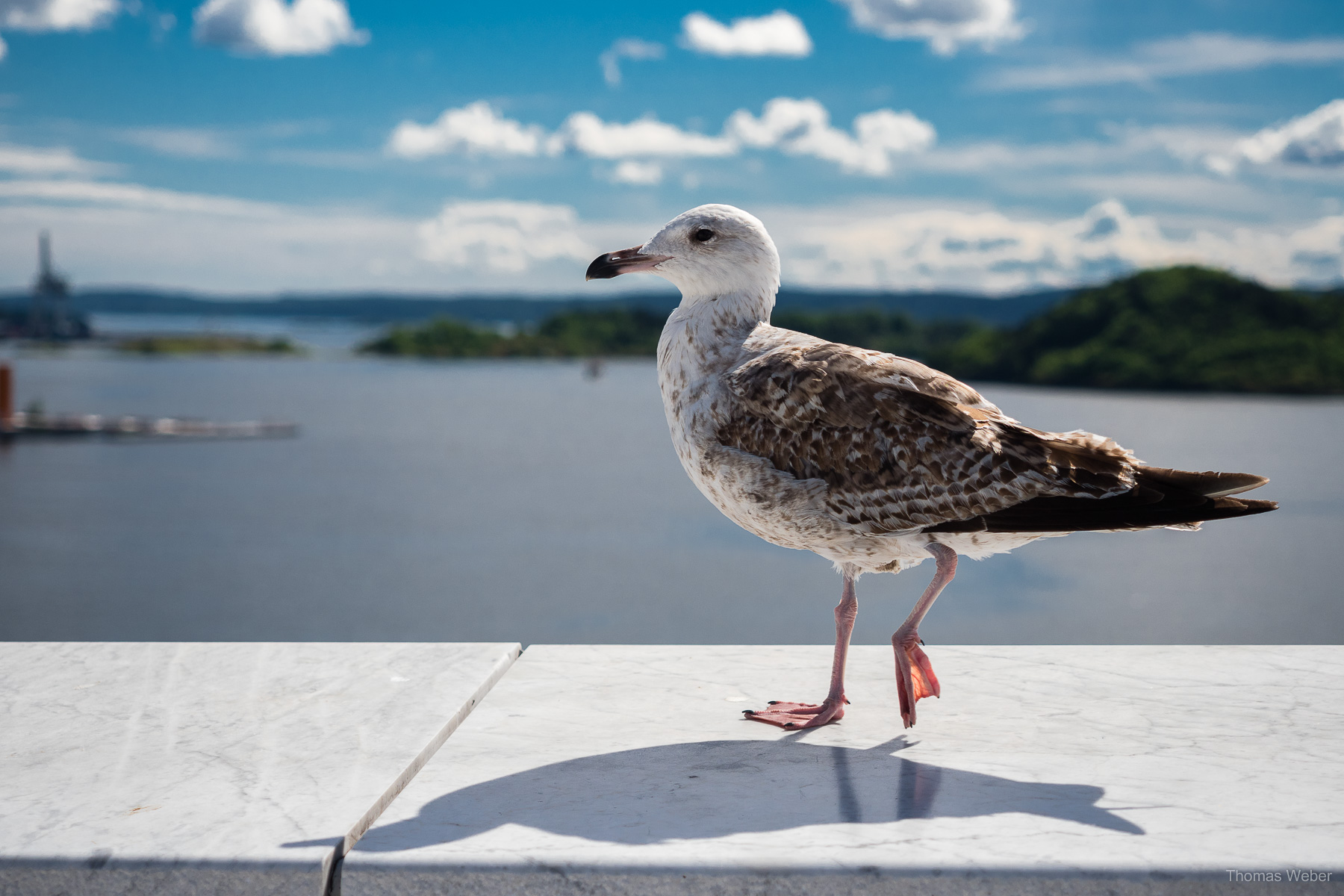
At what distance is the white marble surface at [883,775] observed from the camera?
3.44 m

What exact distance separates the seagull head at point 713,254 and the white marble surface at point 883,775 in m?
1.88

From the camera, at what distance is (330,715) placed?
4.86 m

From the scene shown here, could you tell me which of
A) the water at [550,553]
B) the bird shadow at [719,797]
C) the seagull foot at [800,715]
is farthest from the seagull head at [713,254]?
the water at [550,553]

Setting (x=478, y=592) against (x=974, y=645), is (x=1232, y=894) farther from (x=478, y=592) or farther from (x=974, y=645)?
(x=478, y=592)

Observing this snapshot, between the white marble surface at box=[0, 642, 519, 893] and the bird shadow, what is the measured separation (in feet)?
1.26

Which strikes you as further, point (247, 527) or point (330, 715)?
point (247, 527)

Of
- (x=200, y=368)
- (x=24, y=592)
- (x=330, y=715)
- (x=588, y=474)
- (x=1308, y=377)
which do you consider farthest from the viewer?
(x=200, y=368)

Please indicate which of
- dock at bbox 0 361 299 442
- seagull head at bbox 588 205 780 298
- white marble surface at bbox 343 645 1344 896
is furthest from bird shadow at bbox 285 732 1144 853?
dock at bbox 0 361 299 442

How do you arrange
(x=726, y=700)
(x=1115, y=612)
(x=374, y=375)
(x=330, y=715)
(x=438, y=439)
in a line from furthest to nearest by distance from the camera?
(x=374, y=375) → (x=438, y=439) → (x=1115, y=612) → (x=726, y=700) → (x=330, y=715)

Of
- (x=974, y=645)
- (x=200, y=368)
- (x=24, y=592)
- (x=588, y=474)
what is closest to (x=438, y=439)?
(x=588, y=474)

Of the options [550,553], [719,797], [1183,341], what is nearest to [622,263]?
[719,797]

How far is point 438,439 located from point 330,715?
87068mm

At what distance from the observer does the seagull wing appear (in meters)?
4.29

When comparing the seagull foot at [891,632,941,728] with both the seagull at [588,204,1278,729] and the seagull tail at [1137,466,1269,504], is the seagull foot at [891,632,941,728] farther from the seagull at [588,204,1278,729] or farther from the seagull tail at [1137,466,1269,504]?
the seagull tail at [1137,466,1269,504]
